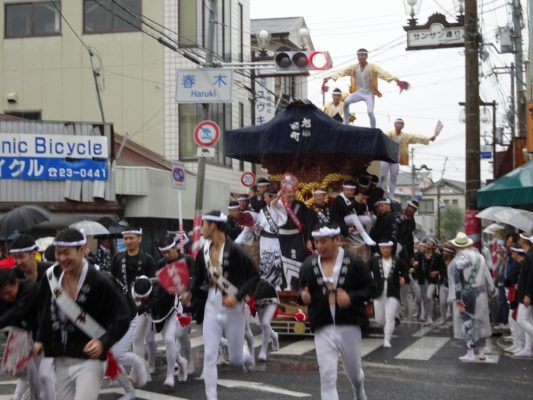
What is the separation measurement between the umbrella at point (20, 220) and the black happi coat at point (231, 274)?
493cm

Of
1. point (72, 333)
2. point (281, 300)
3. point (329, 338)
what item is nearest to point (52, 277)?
point (72, 333)

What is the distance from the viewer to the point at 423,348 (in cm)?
1438

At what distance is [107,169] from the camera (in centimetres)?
2459

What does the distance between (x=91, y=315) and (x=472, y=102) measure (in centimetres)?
1359

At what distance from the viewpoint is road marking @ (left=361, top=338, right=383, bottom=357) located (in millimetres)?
13656

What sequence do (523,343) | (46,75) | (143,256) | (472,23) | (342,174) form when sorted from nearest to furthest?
(143,256)
(523,343)
(342,174)
(472,23)
(46,75)

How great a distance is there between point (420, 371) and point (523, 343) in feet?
10.1

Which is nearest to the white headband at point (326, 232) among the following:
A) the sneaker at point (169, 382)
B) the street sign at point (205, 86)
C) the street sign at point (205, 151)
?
the sneaker at point (169, 382)

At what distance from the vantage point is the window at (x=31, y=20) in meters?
33.1

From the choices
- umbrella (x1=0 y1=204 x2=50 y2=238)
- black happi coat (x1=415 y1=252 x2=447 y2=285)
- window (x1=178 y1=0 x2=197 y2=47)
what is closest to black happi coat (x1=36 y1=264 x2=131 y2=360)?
umbrella (x1=0 y1=204 x2=50 y2=238)

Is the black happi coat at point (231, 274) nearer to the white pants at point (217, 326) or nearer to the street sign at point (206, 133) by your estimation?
the white pants at point (217, 326)

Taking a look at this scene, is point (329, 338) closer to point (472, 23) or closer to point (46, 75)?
point (472, 23)

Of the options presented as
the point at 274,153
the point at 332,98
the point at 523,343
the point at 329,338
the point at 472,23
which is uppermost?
the point at 472,23

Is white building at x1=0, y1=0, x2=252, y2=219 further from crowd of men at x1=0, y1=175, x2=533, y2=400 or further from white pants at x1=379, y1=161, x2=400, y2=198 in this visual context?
crowd of men at x1=0, y1=175, x2=533, y2=400
